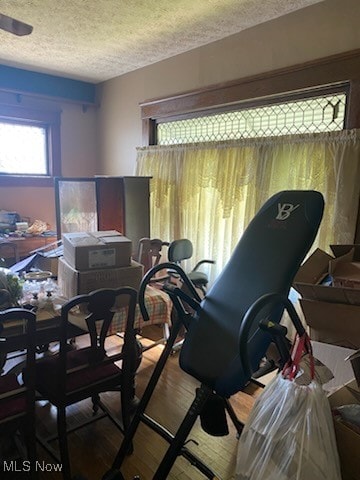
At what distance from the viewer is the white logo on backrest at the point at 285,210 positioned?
5.02 ft

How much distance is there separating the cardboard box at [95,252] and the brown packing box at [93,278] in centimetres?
3

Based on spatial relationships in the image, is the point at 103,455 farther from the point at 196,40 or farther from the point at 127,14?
the point at 196,40

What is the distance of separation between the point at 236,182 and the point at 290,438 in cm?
208

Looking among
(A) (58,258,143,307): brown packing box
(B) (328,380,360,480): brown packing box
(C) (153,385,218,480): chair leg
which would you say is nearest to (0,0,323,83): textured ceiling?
(A) (58,258,143,307): brown packing box

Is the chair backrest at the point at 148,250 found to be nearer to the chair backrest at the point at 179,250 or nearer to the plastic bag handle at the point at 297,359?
the chair backrest at the point at 179,250

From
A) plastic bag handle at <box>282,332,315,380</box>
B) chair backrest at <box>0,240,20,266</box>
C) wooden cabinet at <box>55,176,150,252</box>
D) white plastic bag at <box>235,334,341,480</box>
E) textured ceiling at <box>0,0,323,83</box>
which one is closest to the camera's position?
white plastic bag at <box>235,334,341,480</box>

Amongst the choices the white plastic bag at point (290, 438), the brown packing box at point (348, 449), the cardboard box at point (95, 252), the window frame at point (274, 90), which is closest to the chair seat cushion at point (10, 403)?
the cardboard box at point (95, 252)

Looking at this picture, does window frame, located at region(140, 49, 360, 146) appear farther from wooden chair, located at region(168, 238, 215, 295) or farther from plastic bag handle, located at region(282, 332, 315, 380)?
plastic bag handle, located at region(282, 332, 315, 380)

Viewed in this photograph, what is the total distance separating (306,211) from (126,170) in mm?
3171

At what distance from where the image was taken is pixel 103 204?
3.43 m

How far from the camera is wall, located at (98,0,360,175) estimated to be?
232cm

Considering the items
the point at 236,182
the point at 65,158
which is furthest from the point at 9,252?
the point at 236,182

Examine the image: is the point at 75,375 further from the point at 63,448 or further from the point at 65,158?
the point at 65,158

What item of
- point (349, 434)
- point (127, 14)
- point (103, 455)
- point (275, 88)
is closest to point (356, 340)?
point (349, 434)
